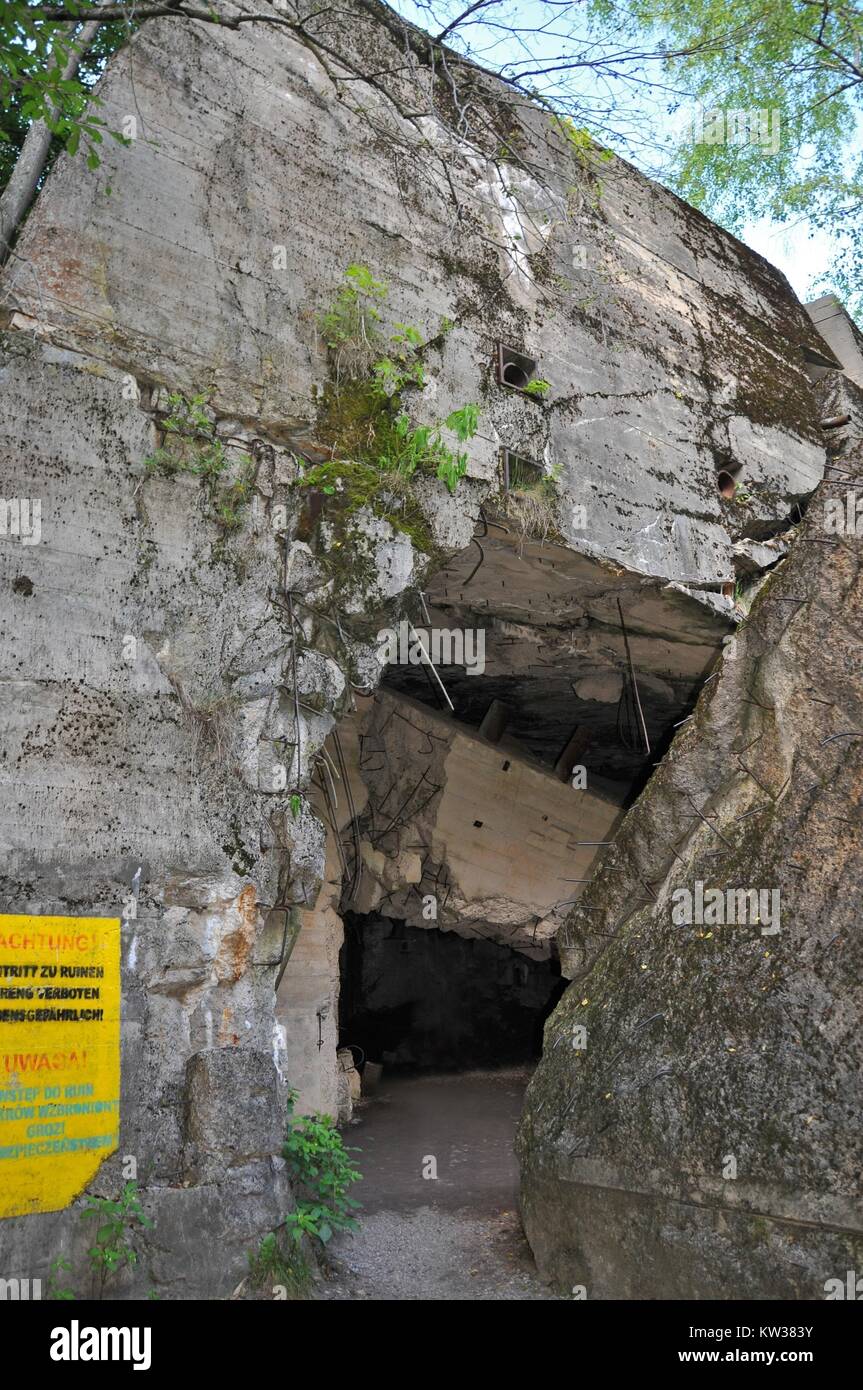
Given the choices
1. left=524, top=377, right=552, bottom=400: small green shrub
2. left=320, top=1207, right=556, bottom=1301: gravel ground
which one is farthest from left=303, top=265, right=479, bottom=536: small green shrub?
left=320, top=1207, right=556, bottom=1301: gravel ground

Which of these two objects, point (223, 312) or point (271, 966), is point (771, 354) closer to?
point (223, 312)

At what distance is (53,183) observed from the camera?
4418 millimetres

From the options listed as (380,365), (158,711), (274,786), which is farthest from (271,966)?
(380,365)

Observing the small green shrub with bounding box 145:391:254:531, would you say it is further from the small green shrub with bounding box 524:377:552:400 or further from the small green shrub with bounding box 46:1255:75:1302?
the small green shrub with bounding box 46:1255:75:1302

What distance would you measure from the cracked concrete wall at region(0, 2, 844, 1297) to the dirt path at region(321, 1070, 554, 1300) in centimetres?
91

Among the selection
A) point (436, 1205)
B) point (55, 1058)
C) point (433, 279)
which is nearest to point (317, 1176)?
point (55, 1058)

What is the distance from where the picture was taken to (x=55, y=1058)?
12.3 ft

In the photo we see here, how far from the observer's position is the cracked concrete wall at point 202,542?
4.02 meters

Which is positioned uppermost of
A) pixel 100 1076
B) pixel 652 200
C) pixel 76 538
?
pixel 652 200

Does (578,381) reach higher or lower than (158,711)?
higher

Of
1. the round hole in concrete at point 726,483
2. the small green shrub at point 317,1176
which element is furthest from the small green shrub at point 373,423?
the small green shrub at point 317,1176

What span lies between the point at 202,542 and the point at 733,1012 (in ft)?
9.64

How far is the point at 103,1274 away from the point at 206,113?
16.7ft

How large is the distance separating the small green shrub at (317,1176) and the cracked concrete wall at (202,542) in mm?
205
